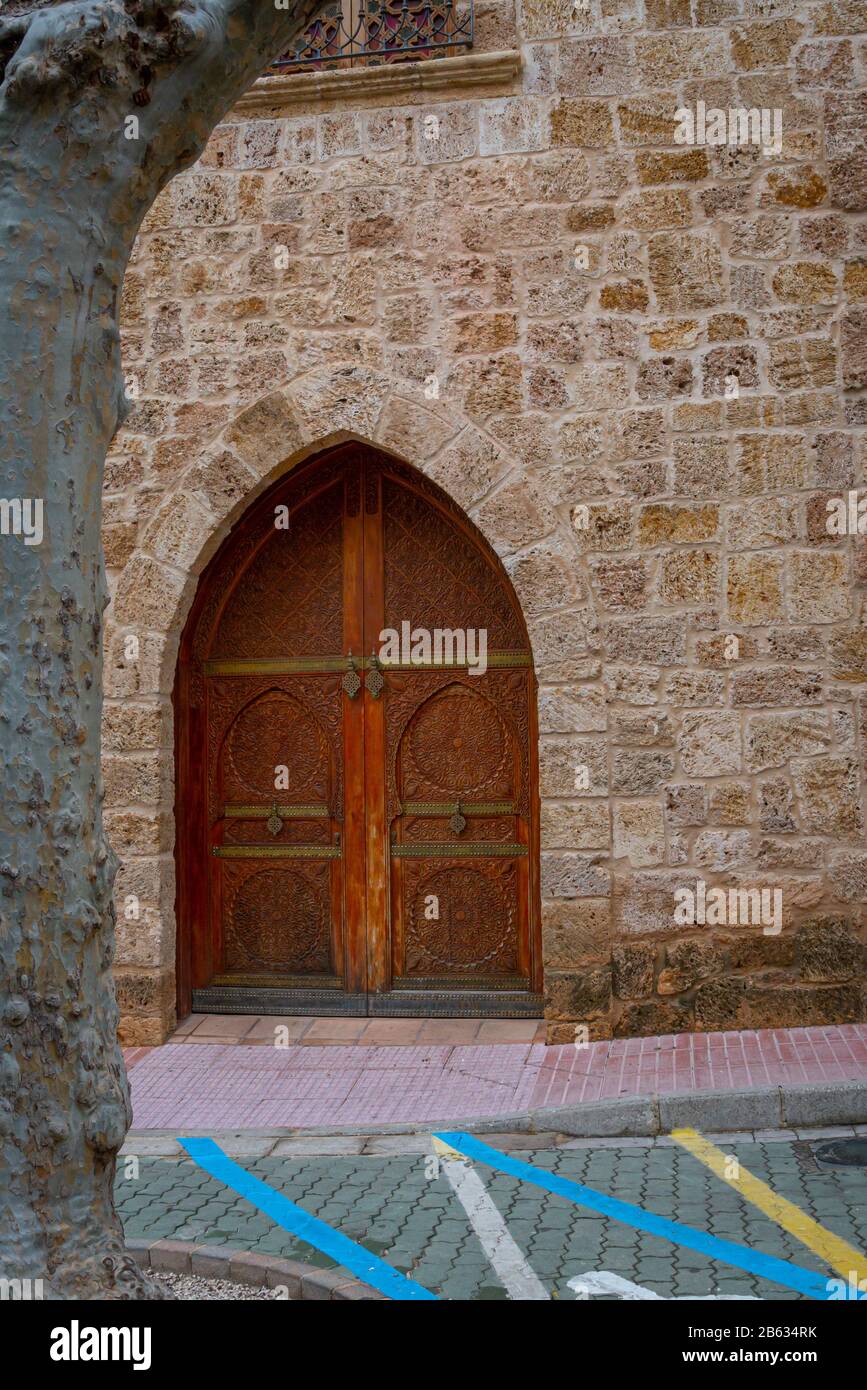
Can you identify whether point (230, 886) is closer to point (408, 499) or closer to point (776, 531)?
point (408, 499)

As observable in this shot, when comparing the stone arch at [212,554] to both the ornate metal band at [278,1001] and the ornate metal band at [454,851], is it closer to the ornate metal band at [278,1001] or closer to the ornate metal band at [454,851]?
the ornate metal band at [278,1001]

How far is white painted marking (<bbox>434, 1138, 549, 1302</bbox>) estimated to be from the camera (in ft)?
12.2

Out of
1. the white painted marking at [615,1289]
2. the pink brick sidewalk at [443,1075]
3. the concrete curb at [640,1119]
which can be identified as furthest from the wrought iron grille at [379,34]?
the white painted marking at [615,1289]

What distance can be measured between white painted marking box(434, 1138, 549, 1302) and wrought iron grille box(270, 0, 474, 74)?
5.32 meters

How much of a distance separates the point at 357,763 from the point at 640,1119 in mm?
2615

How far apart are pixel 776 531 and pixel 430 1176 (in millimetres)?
3395

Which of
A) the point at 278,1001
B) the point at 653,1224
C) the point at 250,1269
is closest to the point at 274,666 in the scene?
the point at 278,1001

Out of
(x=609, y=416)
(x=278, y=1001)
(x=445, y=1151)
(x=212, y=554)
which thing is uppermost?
(x=609, y=416)

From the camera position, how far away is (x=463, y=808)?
A: 23.3 ft

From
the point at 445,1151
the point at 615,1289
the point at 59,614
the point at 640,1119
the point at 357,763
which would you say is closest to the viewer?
the point at 59,614

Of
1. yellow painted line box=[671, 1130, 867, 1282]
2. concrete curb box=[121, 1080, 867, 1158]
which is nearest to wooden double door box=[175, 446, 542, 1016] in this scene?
concrete curb box=[121, 1080, 867, 1158]

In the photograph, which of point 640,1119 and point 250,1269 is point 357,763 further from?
point 250,1269

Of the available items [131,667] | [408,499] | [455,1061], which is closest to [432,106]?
[408,499]

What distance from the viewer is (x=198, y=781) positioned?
289 inches
